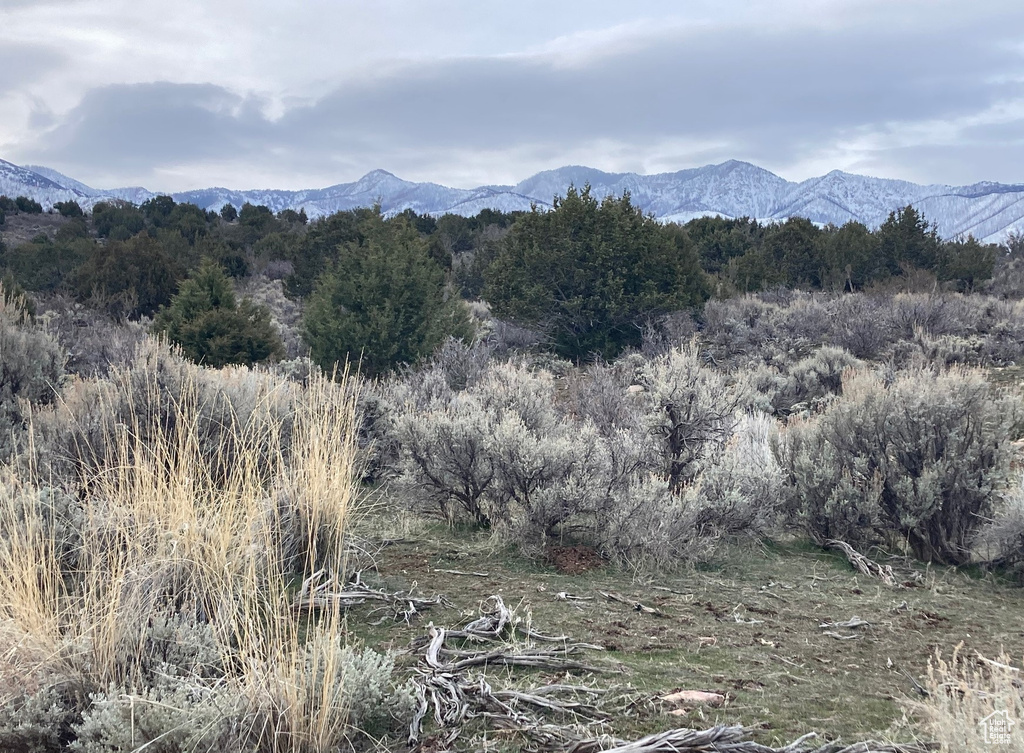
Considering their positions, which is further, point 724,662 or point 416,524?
point 416,524

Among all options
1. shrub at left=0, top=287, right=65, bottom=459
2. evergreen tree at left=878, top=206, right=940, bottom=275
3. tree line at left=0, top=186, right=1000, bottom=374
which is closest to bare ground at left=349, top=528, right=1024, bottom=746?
shrub at left=0, top=287, right=65, bottom=459

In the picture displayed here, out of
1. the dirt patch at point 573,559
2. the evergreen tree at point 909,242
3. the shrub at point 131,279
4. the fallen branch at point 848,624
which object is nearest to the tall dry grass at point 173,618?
the dirt patch at point 573,559

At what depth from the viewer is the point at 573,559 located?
4641mm

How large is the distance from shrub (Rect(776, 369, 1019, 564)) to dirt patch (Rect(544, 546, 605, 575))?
170 cm

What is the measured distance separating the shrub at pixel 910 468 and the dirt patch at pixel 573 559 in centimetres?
170

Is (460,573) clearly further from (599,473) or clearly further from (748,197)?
(748,197)

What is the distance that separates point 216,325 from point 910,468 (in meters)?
11.3

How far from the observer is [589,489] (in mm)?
4895

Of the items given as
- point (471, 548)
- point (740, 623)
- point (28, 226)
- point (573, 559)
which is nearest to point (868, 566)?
point (740, 623)

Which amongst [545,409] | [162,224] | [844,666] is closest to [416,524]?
[545,409]

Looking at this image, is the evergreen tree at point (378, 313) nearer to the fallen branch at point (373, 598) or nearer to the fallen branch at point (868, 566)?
the fallen branch at point (868, 566)

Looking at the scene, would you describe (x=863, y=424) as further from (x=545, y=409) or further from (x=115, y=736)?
(x=115, y=736)

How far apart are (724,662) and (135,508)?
2497 millimetres

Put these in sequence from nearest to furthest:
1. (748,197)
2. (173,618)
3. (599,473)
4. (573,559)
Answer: (173,618) → (573,559) → (599,473) → (748,197)
